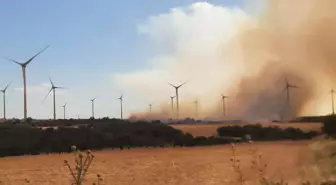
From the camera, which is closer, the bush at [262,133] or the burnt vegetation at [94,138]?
the burnt vegetation at [94,138]

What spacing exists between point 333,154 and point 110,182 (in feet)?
40.1

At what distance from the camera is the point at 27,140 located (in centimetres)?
5644

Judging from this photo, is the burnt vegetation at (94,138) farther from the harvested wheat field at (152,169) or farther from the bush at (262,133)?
the harvested wheat field at (152,169)

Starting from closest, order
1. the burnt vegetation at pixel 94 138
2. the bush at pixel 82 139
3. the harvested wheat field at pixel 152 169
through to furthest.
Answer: the harvested wheat field at pixel 152 169, the bush at pixel 82 139, the burnt vegetation at pixel 94 138

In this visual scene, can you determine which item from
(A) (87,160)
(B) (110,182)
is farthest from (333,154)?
(A) (87,160)

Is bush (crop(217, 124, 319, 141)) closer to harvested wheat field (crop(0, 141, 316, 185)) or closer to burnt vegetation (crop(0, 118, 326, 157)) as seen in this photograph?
burnt vegetation (crop(0, 118, 326, 157))

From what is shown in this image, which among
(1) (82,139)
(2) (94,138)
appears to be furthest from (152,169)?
(2) (94,138)

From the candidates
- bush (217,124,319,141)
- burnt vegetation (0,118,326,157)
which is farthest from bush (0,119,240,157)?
bush (217,124,319,141)

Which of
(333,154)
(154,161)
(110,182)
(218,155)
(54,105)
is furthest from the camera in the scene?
(54,105)

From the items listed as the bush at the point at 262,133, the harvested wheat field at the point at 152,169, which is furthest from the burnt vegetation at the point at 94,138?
the harvested wheat field at the point at 152,169

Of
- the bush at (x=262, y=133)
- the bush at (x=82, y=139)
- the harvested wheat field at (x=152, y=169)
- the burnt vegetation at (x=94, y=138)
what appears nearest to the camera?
the harvested wheat field at (x=152, y=169)

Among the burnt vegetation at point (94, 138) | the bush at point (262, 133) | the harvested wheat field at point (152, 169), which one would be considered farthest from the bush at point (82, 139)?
the harvested wheat field at point (152, 169)

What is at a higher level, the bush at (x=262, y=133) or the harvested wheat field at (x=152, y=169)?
the bush at (x=262, y=133)

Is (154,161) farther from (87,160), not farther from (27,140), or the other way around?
(87,160)
